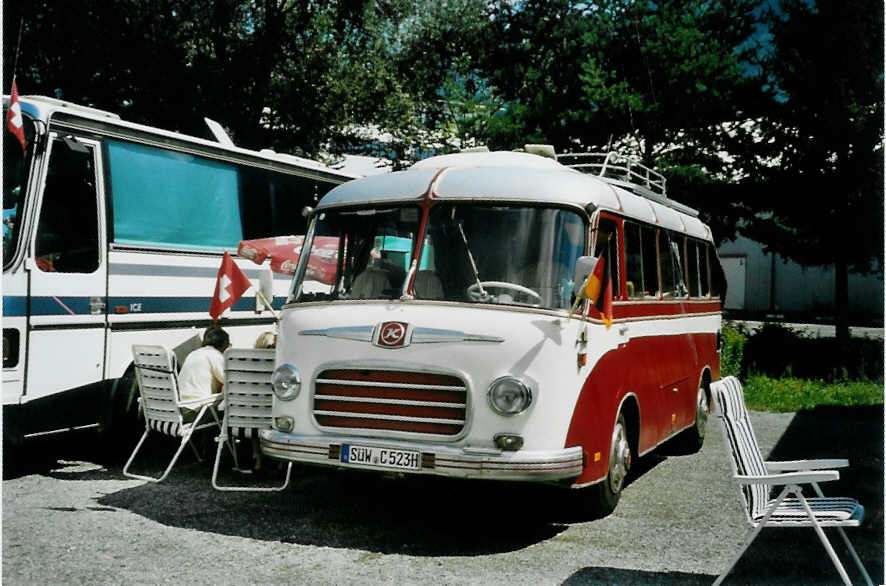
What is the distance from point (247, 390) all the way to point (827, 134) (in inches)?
613

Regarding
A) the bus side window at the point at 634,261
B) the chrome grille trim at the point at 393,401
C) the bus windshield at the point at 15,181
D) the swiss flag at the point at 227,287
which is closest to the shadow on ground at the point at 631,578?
the chrome grille trim at the point at 393,401

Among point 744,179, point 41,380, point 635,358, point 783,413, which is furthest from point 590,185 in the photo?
point 744,179

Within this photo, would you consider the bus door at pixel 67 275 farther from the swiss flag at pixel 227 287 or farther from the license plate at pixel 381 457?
the license plate at pixel 381 457

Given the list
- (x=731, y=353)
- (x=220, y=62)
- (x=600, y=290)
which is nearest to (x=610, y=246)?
(x=600, y=290)

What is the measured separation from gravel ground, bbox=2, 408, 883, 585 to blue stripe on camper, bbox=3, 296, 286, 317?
5.05 feet

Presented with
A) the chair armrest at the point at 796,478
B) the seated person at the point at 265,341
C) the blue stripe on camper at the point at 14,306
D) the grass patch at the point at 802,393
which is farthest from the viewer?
the grass patch at the point at 802,393

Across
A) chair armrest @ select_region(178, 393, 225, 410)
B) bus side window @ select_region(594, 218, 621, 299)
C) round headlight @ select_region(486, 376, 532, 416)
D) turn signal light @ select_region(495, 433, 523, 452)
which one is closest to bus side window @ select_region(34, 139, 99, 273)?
chair armrest @ select_region(178, 393, 225, 410)

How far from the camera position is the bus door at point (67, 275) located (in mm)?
8586

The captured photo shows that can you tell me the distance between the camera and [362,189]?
8.18 metres

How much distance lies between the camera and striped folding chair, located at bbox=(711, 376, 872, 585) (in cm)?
545

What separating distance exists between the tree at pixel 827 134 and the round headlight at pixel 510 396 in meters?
15.0

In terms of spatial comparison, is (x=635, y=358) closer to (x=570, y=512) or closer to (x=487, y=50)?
(x=570, y=512)

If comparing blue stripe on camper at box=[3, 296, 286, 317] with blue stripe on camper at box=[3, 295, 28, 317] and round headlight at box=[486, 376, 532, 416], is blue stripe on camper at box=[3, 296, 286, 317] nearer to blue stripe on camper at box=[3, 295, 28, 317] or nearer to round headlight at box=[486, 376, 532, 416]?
blue stripe on camper at box=[3, 295, 28, 317]

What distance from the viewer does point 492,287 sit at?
287 inches
